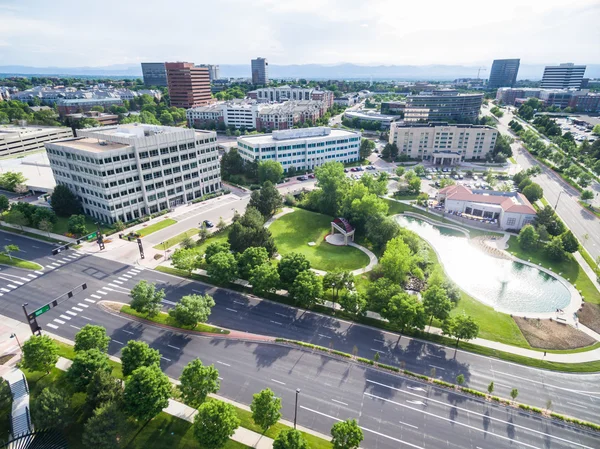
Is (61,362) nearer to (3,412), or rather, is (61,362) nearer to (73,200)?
(3,412)

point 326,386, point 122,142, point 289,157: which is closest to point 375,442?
point 326,386

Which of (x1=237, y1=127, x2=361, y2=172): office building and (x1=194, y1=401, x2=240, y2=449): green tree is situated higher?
(x1=237, y1=127, x2=361, y2=172): office building

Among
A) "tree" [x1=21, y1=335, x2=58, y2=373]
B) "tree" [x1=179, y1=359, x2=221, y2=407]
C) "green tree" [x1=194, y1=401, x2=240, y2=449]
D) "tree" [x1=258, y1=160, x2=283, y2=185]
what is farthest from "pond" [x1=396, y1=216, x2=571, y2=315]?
"tree" [x1=21, y1=335, x2=58, y2=373]

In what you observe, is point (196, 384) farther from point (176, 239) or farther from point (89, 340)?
point (176, 239)

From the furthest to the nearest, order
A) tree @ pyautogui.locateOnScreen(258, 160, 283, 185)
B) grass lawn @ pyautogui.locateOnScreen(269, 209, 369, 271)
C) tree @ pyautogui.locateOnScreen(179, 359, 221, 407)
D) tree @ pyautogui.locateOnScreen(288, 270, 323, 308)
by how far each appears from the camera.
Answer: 1. tree @ pyautogui.locateOnScreen(258, 160, 283, 185)
2. grass lawn @ pyautogui.locateOnScreen(269, 209, 369, 271)
3. tree @ pyautogui.locateOnScreen(288, 270, 323, 308)
4. tree @ pyautogui.locateOnScreen(179, 359, 221, 407)

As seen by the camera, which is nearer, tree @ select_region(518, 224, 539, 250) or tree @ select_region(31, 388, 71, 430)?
tree @ select_region(31, 388, 71, 430)

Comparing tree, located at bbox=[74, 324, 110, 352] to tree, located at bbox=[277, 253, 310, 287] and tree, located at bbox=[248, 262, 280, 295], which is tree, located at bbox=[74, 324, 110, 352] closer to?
tree, located at bbox=[248, 262, 280, 295]
